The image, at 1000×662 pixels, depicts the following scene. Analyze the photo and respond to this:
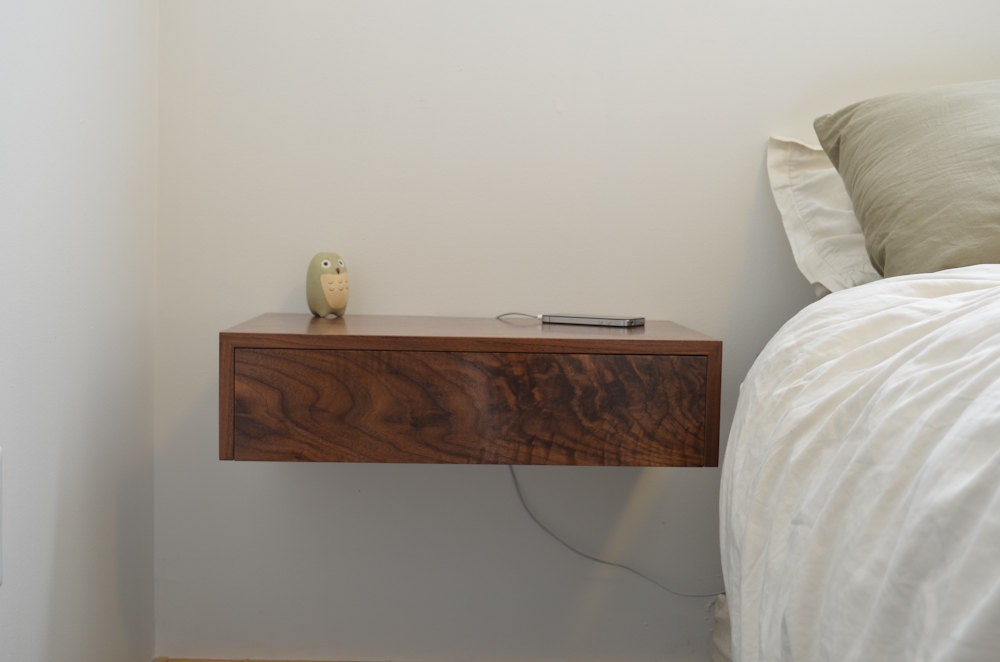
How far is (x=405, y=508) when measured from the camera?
1.63 m

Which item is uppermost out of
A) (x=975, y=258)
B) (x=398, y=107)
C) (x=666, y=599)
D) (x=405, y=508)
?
(x=398, y=107)

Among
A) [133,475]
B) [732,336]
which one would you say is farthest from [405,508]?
[732,336]

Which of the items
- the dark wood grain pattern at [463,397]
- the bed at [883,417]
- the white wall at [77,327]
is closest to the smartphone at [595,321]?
the dark wood grain pattern at [463,397]

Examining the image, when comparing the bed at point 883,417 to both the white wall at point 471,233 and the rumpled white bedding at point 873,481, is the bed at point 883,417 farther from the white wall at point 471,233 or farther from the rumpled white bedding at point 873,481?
the white wall at point 471,233

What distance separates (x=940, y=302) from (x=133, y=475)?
1.24m

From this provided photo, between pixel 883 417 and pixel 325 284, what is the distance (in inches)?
35.6

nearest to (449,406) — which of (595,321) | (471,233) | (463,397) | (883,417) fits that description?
(463,397)

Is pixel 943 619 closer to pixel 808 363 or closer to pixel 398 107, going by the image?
pixel 808 363

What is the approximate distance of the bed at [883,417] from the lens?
61cm

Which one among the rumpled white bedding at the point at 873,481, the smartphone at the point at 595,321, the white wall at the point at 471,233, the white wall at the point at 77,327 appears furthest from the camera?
the white wall at the point at 471,233

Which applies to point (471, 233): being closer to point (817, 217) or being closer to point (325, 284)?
point (325, 284)

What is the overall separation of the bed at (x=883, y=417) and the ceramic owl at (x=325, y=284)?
653mm

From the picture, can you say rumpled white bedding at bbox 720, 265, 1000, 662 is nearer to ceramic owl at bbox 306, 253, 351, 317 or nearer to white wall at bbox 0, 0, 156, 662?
ceramic owl at bbox 306, 253, 351, 317

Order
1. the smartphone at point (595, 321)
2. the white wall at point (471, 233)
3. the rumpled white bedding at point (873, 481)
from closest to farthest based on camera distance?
the rumpled white bedding at point (873, 481) → the smartphone at point (595, 321) → the white wall at point (471, 233)
